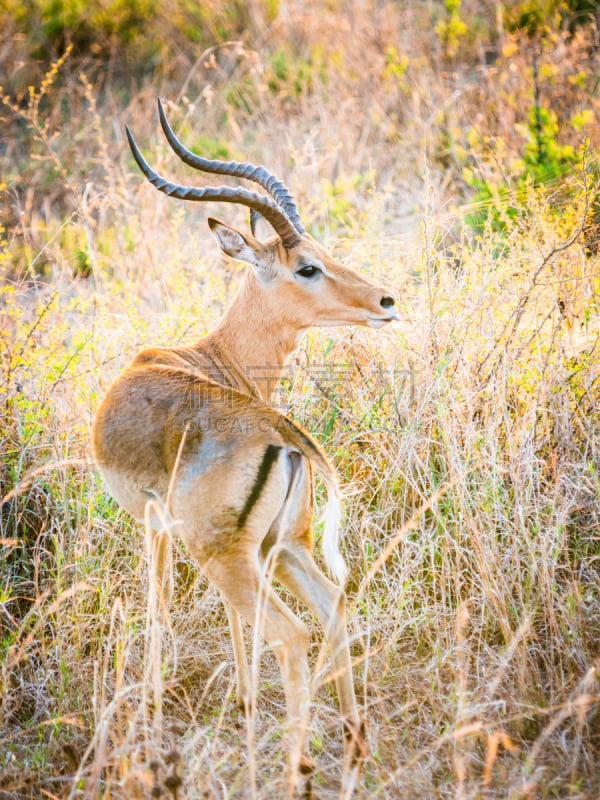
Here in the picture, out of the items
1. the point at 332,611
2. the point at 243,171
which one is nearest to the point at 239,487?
the point at 332,611

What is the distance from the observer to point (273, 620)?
9.63 feet

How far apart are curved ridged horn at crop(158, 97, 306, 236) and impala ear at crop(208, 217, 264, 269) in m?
0.23

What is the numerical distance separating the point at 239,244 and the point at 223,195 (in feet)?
1.43

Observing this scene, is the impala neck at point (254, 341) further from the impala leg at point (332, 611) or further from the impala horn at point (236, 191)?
the impala leg at point (332, 611)

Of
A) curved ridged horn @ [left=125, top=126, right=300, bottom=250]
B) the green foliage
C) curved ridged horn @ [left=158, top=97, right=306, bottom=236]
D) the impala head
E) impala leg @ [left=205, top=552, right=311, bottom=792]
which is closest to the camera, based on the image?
impala leg @ [left=205, top=552, right=311, bottom=792]

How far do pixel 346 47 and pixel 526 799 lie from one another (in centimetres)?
922

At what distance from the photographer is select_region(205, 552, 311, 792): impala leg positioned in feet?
9.62

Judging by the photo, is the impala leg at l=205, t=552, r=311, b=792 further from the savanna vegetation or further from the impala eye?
the impala eye

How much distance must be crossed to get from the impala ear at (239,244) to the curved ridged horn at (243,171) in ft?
0.76

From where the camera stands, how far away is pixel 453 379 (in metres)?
4.47

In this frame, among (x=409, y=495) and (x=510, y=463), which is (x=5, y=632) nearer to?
(x=409, y=495)

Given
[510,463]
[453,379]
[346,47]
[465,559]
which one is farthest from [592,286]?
[346,47]

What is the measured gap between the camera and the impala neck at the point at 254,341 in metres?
4.20

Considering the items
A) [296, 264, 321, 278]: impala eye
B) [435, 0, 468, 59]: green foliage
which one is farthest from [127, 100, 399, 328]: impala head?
[435, 0, 468, 59]: green foliage
